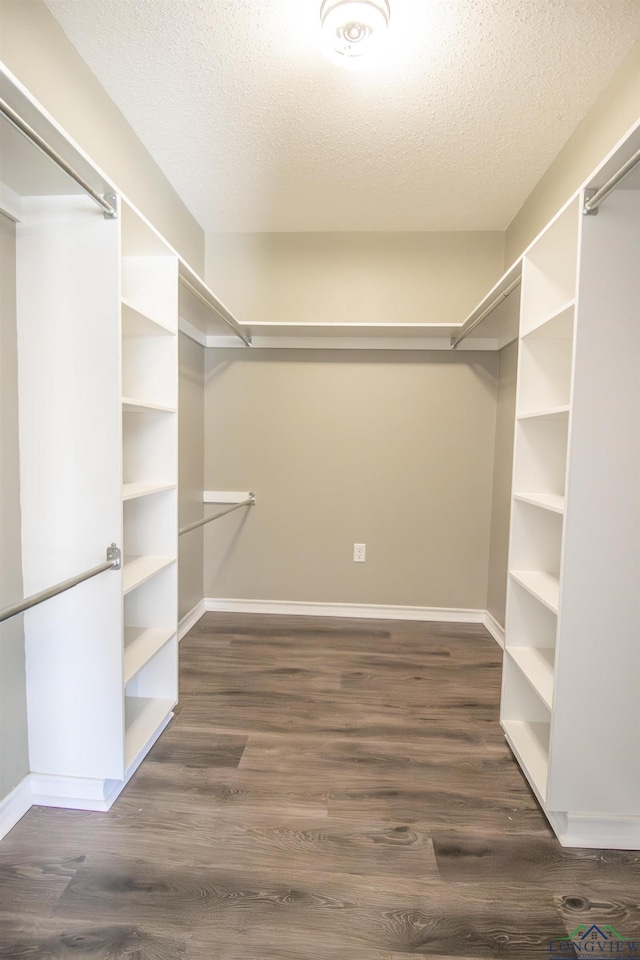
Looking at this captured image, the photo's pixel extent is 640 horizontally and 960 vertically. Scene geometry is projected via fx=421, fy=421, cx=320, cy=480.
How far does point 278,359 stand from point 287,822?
2.32 meters

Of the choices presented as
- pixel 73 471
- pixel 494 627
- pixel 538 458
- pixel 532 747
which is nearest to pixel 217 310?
pixel 73 471

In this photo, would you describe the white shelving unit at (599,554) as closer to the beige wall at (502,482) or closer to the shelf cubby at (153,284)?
the beige wall at (502,482)

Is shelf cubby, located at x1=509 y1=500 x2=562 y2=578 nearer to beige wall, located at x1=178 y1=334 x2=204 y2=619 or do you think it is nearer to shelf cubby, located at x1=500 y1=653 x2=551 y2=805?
shelf cubby, located at x1=500 y1=653 x2=551 y2=805

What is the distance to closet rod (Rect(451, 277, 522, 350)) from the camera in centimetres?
166

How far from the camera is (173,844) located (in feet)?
3.90

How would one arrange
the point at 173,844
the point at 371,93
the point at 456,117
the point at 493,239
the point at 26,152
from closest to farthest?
the point at 26,152, the point at 173,844, the point at 371,93, the point at 456,117, the point at 493,239

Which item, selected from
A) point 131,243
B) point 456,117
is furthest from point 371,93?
point 131,243

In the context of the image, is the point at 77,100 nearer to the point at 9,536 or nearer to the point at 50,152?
the point at 50,152

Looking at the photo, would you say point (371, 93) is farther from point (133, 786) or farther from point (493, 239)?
point (133, 786)

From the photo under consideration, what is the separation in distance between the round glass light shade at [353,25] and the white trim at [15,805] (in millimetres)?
2441

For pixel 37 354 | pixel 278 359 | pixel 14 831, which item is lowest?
pixel 14 831

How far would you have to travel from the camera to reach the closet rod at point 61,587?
0.92 meters

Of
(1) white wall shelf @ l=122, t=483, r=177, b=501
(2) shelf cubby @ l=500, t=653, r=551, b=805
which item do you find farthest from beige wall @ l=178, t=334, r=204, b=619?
(2) shelf cubby @ l=500, t=653, r=551, b=805
